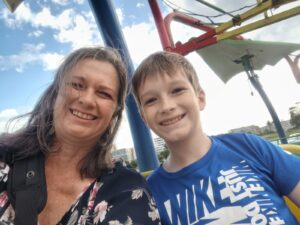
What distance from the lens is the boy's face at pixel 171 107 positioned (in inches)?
41.0

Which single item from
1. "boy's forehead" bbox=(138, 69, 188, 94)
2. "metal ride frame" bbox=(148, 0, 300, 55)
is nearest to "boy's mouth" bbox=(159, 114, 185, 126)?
"boy's forehead" bbox=(138, 69, 188, 94)

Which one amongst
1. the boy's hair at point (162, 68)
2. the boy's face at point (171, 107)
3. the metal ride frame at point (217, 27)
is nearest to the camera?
the boy's face at point (171, 107)

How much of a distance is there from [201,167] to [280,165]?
0.88ft

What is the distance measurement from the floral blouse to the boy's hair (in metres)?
0.42

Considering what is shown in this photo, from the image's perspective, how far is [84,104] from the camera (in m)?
1.06

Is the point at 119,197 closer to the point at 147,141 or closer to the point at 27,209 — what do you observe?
the point at 27,209

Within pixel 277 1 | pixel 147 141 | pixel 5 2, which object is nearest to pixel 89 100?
pixel 147 141

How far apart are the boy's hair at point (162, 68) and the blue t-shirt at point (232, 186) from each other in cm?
32

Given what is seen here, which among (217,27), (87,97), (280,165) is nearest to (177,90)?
(87,97)

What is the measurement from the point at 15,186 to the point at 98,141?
1.33 ft

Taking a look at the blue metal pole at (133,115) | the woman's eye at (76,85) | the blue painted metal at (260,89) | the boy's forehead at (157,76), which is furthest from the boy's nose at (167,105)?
the blue painted metal at (260,89)

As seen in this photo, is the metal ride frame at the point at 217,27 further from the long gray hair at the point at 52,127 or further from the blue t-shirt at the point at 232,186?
the blue t-shirt at the point at 232,186

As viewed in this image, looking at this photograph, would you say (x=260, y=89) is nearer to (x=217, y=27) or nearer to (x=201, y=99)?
(x=217, y=27)

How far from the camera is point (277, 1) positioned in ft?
12.8
